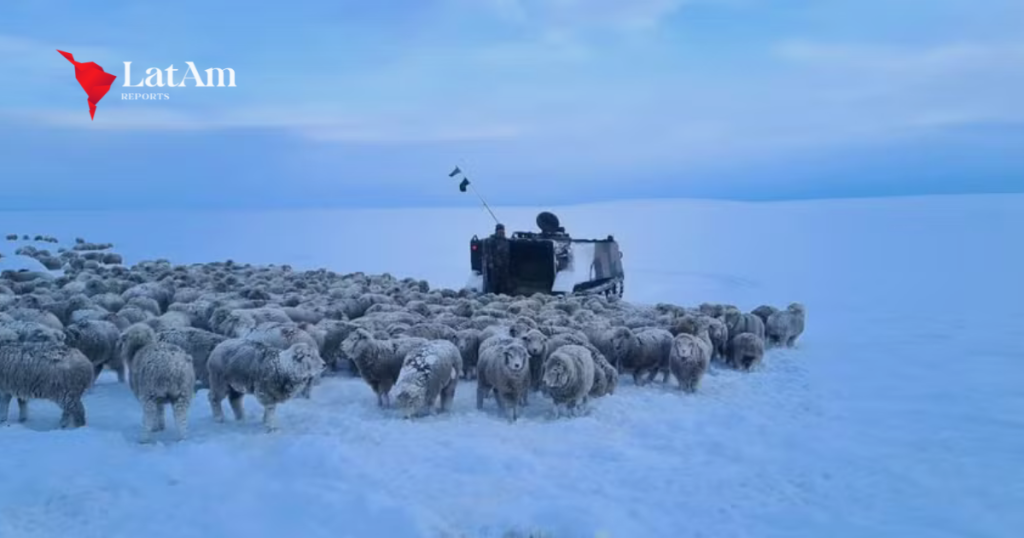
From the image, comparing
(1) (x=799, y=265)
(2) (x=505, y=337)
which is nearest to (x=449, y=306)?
(2) (x=505, y=337)

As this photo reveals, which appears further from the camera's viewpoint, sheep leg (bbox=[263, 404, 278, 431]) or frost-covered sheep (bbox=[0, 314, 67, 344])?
frost-covered sheep (bbox=[0, 314, 67, 344])

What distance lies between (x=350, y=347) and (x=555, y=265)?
38.6 ft

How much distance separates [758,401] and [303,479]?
6.61 m

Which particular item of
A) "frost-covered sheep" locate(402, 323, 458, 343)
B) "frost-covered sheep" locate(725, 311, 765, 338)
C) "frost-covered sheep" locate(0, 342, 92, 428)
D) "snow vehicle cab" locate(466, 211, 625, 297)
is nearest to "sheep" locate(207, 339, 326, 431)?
"frost-covered sheep" locate(0, 342, 92, 428)

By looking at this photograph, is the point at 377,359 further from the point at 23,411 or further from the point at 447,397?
the point at 23,411

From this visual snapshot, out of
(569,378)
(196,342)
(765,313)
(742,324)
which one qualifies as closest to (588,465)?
(569,378)

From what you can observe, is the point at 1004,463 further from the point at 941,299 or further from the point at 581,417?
the point at 941,299

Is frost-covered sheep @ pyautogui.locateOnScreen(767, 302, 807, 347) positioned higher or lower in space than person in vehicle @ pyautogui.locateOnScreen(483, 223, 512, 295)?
lower

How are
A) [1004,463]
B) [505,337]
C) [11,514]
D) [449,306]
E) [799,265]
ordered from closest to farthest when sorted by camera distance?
1. [11,514]
2. [1004,463]
3. [505,337]
4. [449,306]
5. [799,265]

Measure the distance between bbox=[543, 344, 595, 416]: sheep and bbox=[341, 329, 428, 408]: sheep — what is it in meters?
1.92

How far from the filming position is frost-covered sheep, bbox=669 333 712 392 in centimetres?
1143

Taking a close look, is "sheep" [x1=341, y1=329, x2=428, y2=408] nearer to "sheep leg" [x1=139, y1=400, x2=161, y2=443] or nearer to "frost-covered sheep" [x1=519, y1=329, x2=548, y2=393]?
"frost-covered sheep" [x1=519, y1=329, x2=548, y2=393]

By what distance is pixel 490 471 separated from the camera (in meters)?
7.96

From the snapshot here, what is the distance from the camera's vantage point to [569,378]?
968cm
